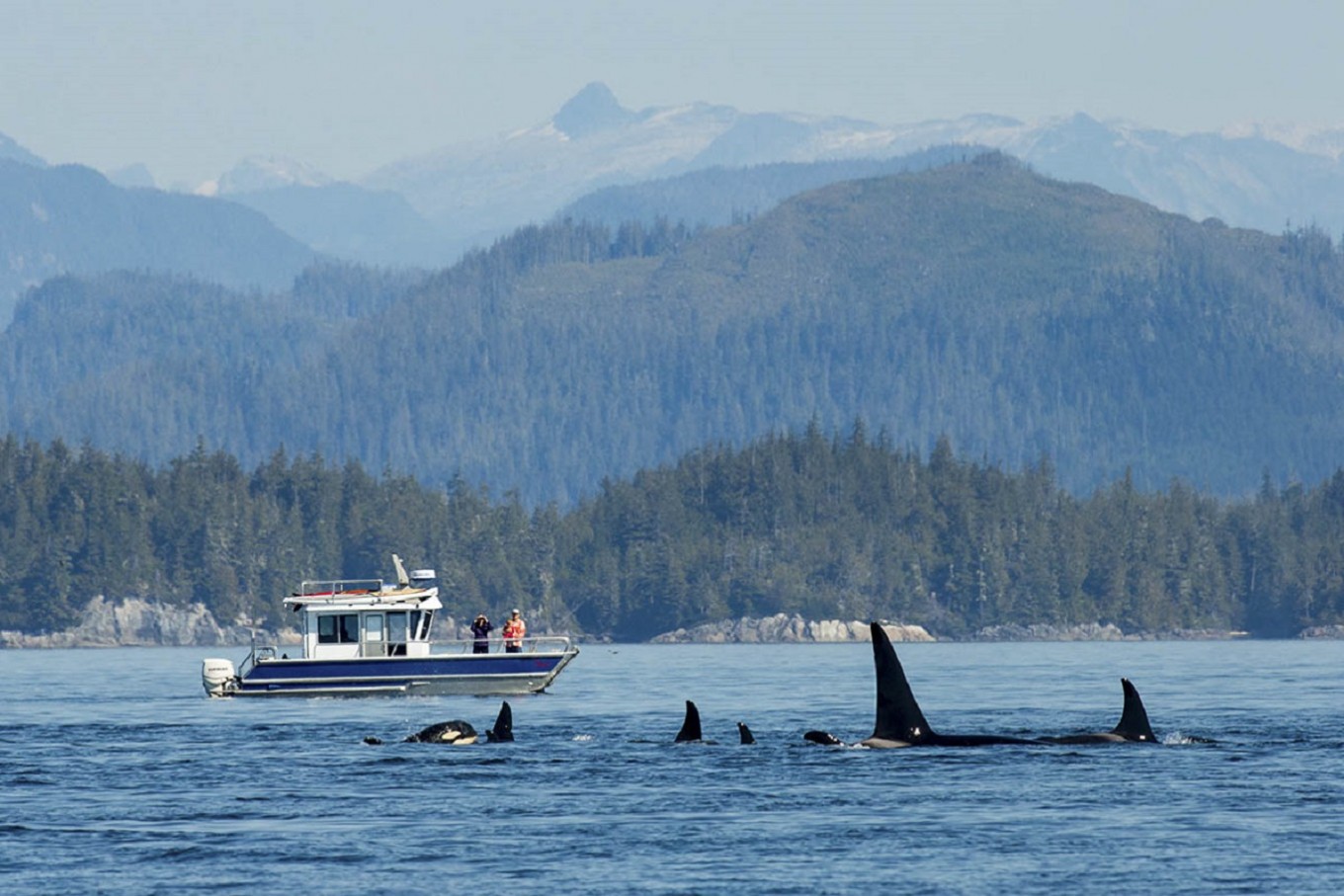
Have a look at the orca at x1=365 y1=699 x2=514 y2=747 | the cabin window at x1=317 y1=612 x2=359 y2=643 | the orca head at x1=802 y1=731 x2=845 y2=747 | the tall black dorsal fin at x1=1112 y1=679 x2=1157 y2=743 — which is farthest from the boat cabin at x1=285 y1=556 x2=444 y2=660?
the tall black dorsal fin at x1=1112 y1=679 x2=1157 y2=743

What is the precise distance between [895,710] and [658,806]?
9717mm

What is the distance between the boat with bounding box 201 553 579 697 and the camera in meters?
108

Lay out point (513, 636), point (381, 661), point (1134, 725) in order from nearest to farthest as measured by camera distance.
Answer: point (1134, 725)
point (381, 661)
point (513, 636)

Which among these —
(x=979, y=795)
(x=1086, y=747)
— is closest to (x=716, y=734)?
(x=1086, y=747)

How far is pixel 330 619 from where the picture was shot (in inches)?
4281

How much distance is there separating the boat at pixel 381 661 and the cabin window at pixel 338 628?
40 millimetres

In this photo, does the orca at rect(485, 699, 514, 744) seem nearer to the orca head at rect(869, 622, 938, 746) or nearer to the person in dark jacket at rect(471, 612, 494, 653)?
the orca head at rect(869, 622, 938, 746)

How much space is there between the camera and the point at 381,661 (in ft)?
353

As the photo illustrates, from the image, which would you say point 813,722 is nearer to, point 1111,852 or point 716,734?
point 716,734

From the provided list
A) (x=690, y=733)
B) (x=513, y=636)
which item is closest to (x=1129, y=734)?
(x=690, y=733)

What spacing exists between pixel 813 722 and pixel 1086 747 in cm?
2046

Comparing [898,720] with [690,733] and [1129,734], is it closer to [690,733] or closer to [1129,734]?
[1129,734]

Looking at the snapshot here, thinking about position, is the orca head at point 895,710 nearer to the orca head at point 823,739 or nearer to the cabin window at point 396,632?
the orca head at point 823,739

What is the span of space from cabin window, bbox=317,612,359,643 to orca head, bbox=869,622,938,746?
137 feet
